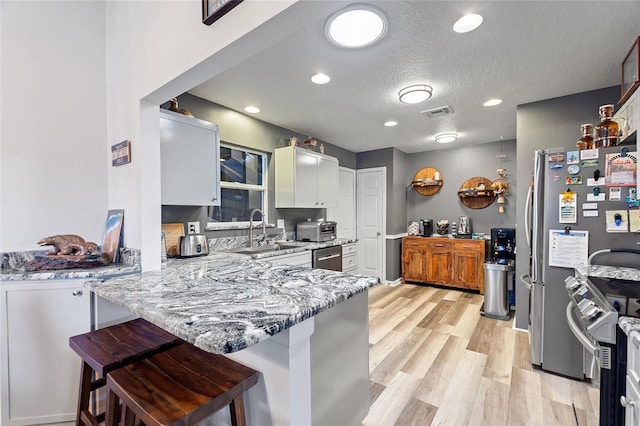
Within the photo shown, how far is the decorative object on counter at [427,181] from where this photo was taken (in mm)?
4984

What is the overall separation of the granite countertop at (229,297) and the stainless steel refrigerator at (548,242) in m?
1.68

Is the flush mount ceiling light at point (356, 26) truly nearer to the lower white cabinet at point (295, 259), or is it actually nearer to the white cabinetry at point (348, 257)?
the lower white cabinet at point (295, 259)

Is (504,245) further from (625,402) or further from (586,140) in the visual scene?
(625,402)

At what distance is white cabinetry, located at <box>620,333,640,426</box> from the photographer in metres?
1.00

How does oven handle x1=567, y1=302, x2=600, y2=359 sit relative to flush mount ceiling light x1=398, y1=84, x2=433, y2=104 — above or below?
below

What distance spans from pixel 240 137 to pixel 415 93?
1876mm

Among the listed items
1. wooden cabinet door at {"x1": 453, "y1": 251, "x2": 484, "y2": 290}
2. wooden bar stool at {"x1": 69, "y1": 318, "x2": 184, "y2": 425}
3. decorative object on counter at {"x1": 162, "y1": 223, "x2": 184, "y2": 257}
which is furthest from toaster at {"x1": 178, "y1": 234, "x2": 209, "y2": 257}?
wooden cabinet door at {"x1": 453, "y1": 251, "x2": 484, "y2": 290}

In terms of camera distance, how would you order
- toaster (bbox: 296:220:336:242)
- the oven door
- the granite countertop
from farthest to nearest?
toaster (bbox: 296:220:336:242), the oven door, the granite countertop

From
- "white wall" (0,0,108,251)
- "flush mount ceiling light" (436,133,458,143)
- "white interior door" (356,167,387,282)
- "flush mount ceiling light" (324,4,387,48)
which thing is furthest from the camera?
"white interior door" (356,167,387,282)

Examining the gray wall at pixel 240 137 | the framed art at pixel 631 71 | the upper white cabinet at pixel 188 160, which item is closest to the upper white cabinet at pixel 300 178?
the gray wall at pixel 240 137

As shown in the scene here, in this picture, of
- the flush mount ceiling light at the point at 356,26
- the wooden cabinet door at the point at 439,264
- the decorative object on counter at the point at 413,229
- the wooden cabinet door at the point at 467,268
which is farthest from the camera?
the decorative object on counter at the point at 413,229

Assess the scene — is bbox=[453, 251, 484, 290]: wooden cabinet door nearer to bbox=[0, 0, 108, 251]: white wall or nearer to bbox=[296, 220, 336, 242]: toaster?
bbox=[296, 220, 336, 242]: toaster

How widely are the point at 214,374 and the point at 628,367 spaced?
163cm

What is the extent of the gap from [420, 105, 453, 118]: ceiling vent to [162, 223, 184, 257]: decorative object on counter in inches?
112
